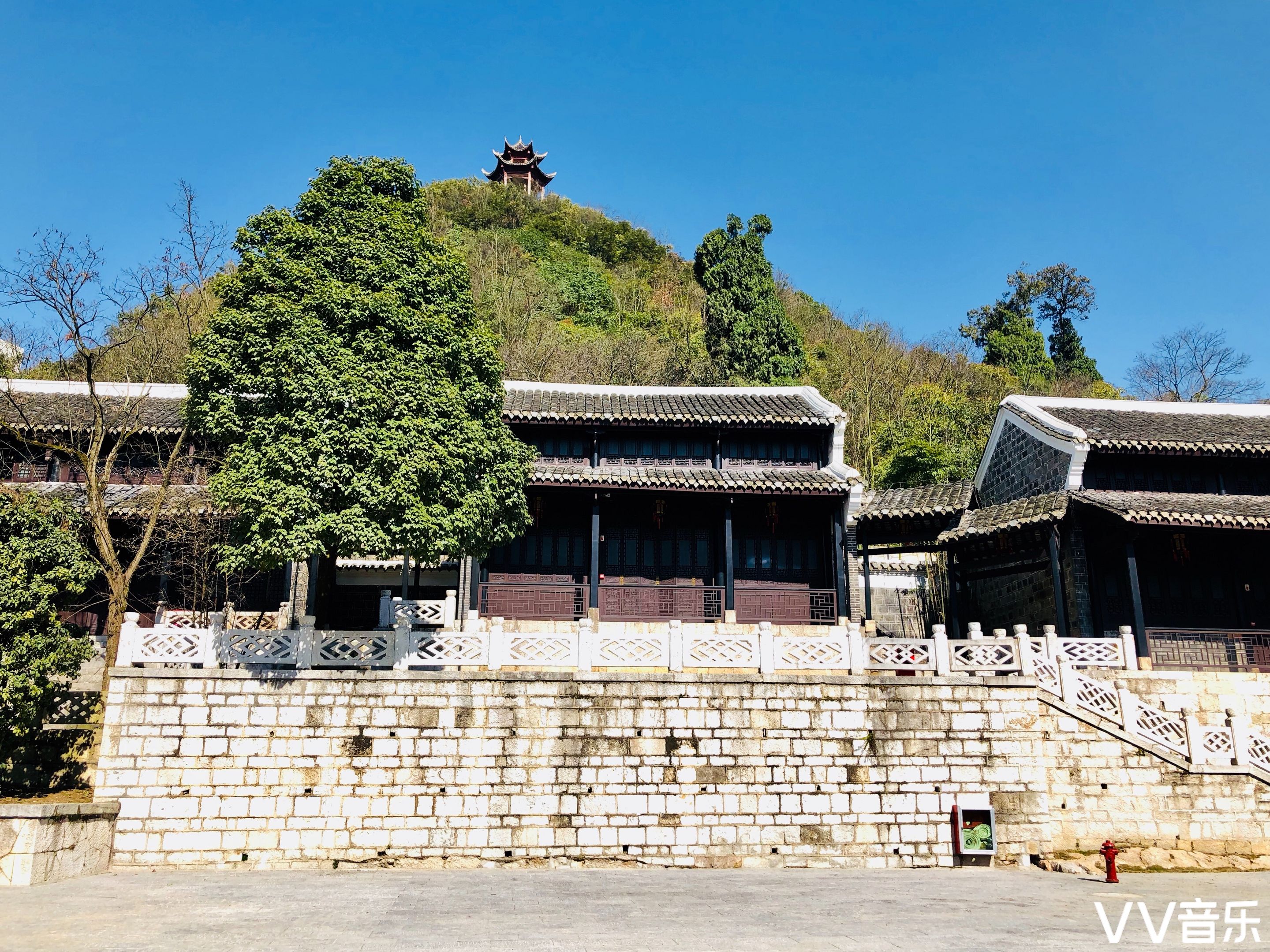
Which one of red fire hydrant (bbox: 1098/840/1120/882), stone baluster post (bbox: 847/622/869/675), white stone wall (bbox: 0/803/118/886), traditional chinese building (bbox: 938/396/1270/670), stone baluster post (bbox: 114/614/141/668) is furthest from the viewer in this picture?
traditional chinese building (bbox: 938/396/1270/670)

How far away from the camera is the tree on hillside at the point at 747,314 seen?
3656 cm

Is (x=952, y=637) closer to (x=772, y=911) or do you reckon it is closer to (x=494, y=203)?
(x=772, y=911)

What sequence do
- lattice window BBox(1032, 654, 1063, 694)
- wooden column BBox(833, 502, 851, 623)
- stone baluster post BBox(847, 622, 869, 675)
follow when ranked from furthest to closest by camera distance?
wooden column BBox(833, 502, 851, 623) → lattice window BBox(1032, 654, 1063, 694) → stone baluster post BBox(847, 622, 869, 675)

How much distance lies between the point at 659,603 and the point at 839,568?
162 inches

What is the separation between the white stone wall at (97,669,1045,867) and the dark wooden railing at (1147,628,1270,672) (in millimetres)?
6048

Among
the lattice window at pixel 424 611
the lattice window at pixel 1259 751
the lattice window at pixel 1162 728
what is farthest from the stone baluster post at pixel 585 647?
the lattice window at pixel 1259 751

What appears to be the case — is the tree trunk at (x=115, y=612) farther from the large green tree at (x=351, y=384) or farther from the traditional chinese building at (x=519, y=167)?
the traditional chinese building at (x=519, y=167)

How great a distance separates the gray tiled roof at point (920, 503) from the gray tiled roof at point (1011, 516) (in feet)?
1.54

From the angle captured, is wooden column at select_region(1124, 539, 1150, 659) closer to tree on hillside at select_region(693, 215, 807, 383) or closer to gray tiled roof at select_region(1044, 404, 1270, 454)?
gray tiled roof at select_region(1044, 404, 1270, 454)

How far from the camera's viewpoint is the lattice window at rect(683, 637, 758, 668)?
13.5 m

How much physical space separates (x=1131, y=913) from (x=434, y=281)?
1258 centimetres

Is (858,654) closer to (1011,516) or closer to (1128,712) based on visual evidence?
(1128,712)

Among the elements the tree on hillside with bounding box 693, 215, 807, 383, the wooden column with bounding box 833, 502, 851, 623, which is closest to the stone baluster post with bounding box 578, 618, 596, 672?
the wooden column with bounding box 833, 502, 851, 623

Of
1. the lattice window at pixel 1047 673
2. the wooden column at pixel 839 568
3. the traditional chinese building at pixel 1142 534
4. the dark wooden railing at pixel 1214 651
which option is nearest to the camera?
the lattice window at pixel 1047 673
